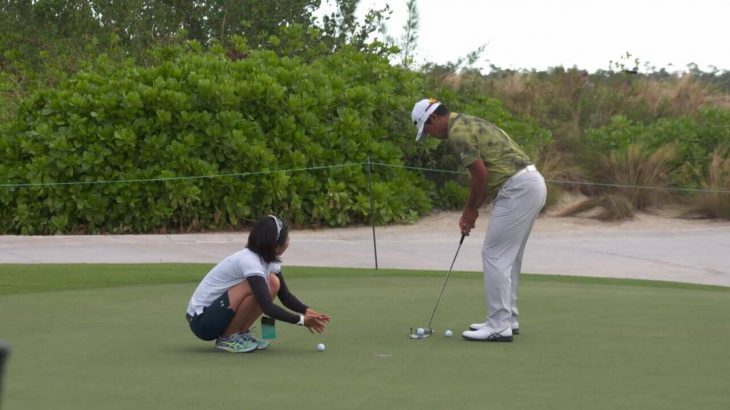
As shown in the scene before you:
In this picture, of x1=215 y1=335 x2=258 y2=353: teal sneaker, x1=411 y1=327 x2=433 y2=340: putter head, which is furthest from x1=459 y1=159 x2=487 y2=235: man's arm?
x1=215 y1=335 x2=258 y2=353: teal sneaker

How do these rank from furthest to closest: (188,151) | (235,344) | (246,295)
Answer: (188,151), (235,344), (246,295)

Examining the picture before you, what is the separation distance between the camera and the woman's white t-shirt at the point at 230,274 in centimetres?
716

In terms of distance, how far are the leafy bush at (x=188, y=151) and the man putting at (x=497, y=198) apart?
9.37 meters

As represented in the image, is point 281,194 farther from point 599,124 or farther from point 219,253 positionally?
point 599,124

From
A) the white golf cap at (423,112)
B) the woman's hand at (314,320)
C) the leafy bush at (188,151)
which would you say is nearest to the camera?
the woman's hand at (314,320)

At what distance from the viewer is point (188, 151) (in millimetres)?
17203

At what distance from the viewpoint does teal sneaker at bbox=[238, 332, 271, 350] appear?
745 cm

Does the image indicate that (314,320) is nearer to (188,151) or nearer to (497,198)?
(497,198)

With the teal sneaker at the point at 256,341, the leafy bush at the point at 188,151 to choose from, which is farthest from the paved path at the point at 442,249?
the teal sneaker at the point at 256,341

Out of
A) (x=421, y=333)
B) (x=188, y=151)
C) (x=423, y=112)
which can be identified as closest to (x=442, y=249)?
(x=188, y=151)

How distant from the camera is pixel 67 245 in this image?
51.6 feet

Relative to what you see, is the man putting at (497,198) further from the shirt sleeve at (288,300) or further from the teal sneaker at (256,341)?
the teal sneaker at (256,341)

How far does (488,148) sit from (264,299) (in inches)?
72.7

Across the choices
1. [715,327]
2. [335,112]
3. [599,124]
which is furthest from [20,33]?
[715,327]
